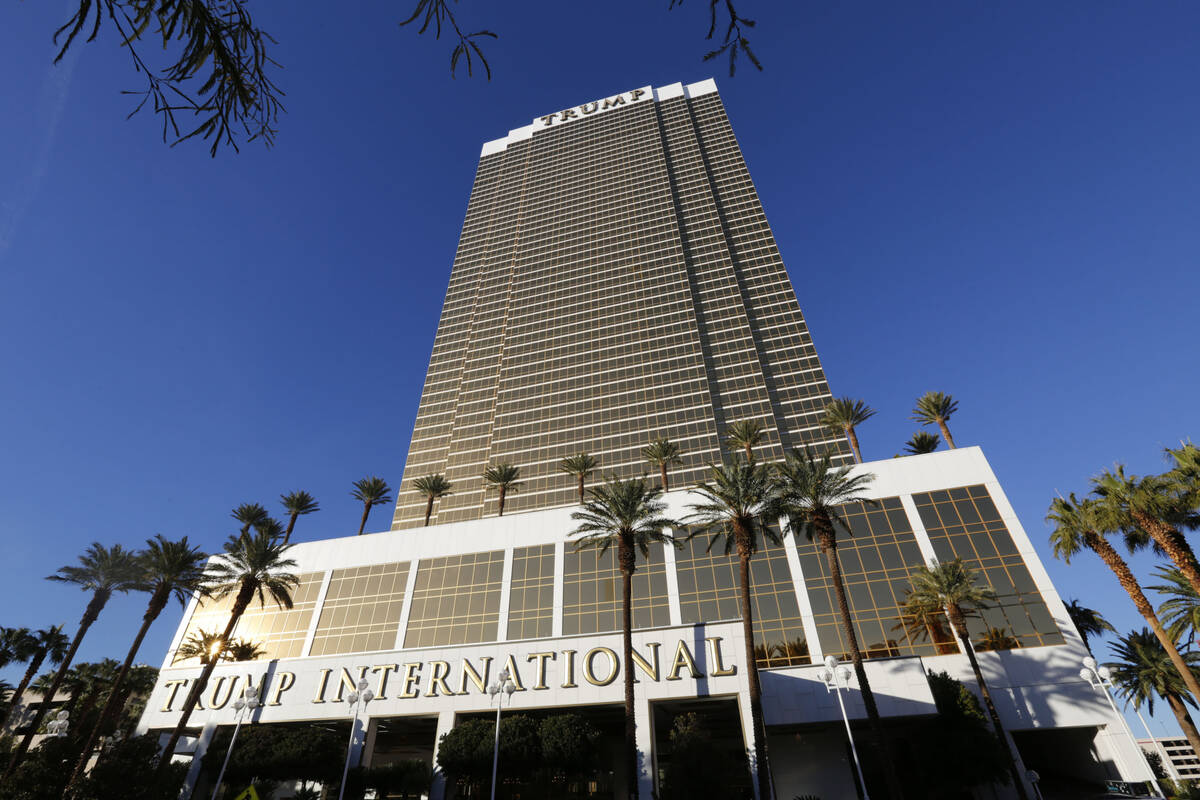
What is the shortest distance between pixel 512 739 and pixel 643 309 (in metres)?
92.4

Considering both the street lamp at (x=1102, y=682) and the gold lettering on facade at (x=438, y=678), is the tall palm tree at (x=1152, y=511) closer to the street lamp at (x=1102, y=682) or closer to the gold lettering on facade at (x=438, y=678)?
the street lamp at (x=1102, y=682)

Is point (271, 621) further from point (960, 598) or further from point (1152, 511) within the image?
point (1152, 511)

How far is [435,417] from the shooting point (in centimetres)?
11925

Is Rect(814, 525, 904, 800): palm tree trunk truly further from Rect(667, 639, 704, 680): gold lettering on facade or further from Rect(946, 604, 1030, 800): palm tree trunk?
Rect(667, 639, 704, 680): gold lettering on facade

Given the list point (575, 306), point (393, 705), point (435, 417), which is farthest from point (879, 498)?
point (435, 417)

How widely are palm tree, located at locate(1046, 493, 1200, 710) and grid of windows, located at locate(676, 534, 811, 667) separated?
64.5ft

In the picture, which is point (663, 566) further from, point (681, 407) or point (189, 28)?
point (681, 407)

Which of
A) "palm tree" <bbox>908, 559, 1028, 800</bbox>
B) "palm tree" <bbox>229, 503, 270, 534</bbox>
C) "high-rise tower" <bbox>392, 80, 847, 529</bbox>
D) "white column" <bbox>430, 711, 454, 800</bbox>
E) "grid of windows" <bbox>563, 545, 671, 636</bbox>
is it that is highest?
"high-rise tower" <bbox>392, 80, 847, 529</bbox>

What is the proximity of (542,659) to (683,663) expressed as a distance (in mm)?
10421

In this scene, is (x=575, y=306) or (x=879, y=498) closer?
(x=879, y=498)

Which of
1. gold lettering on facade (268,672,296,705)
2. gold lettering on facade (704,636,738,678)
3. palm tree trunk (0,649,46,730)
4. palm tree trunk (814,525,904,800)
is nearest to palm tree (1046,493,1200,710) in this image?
palm tree trunk (814,525,904,800)

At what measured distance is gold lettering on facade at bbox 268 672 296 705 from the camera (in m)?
43.5

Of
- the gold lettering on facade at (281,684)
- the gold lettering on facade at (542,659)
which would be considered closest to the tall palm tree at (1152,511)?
the gold lettering on facade at (542,659)

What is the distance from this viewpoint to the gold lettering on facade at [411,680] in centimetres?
4106
